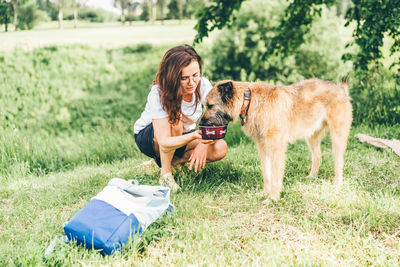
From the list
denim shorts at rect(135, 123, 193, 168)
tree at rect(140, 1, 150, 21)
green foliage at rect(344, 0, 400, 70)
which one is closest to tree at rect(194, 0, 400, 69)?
green foliage at rect(344, 0, 400, 70)

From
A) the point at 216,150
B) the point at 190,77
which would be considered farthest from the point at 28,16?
the point at 216,150

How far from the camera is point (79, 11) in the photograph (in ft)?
42.4

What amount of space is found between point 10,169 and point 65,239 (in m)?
3.28

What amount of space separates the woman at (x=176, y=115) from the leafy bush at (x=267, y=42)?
22.7 ft

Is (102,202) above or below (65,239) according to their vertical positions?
above

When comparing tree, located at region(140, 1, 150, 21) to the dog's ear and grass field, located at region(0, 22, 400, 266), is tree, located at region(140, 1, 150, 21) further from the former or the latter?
the dog's ear

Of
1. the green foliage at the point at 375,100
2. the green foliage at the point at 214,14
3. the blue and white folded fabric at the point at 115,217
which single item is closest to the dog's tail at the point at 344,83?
the green foliage at the point at 375,100

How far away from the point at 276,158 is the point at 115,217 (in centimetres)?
191

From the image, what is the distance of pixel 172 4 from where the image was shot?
16375 millimetres

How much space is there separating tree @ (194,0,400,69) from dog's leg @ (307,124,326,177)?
2079 mm

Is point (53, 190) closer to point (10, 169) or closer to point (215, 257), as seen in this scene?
point (10, 169)

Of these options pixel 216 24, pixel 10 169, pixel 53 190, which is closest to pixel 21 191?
pixel 53 190

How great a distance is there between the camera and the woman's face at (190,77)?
12.1ft

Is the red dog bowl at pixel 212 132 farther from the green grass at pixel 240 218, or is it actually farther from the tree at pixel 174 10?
the tree at pixel 174 10
